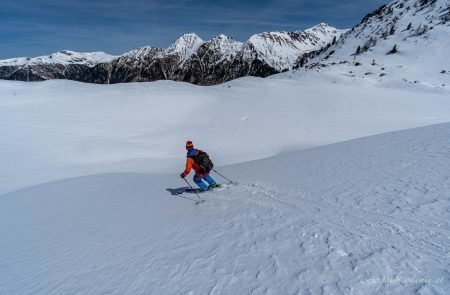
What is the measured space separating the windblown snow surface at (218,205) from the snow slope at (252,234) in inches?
1.5

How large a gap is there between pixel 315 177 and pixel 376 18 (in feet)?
422

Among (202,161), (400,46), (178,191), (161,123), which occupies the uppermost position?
(400,46)

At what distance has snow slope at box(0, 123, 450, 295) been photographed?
17.0 ft

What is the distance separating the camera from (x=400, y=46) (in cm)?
8094

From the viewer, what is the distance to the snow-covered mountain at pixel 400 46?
60.4 metres

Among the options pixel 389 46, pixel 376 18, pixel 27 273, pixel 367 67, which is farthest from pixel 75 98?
pixel 376 18

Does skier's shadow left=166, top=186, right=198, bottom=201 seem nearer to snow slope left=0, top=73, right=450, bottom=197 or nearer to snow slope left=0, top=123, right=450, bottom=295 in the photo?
snow slope left=0, top=123, right=450, bottom=295

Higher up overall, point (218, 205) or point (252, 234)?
point (252, 234)

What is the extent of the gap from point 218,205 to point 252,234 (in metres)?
2.61

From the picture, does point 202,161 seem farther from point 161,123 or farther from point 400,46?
point 400,46

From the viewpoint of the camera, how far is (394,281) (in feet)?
15.5

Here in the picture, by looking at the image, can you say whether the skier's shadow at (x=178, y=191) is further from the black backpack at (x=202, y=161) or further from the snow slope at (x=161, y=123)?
the snow slope at (x=161, y=123)

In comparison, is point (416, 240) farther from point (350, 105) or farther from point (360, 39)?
point (360, 39)

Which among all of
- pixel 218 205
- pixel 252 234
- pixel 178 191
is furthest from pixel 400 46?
pixel 252 234
